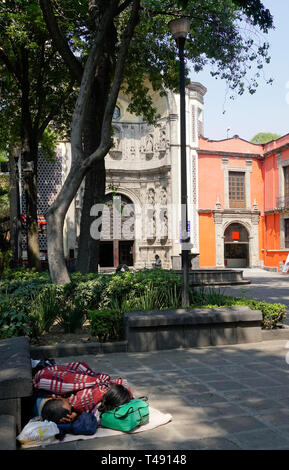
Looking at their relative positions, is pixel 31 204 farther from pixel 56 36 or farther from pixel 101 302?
pixel 101 302

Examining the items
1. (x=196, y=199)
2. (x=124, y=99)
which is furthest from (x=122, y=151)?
(x=196, y=199)

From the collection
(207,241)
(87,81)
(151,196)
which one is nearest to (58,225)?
(87,81)

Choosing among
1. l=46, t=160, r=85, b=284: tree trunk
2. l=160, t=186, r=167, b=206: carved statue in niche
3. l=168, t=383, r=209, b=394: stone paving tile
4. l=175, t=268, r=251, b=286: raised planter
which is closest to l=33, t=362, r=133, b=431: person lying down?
l=168, t=383, r=209, b=394: stone paving tile

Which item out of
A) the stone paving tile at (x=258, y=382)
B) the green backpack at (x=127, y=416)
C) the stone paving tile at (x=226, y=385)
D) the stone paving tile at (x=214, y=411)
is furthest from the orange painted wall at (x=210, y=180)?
the green backpack at (x=127, y=416)

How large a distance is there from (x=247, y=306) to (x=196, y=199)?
23.3 m

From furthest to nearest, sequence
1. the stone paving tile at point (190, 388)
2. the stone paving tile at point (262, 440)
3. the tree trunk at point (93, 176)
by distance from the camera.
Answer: the tree trunk at point (93, 176)
the stone paving tile at point (190, 388)
the stone paving tile at point (262, 440)

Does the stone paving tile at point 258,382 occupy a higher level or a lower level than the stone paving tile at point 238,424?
lower

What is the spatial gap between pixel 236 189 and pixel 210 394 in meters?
28.2

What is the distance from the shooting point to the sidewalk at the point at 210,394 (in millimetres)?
3084

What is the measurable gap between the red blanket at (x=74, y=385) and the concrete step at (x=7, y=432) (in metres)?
0.45

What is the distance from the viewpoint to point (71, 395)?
3.52 meters

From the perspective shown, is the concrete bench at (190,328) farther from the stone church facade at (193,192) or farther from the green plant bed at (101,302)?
the stone church facade at (193,192)

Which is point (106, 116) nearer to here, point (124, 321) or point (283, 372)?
point (124, 321)

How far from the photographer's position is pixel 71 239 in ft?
85.8
